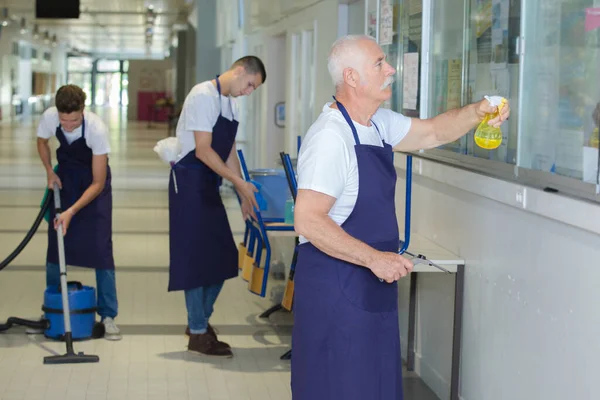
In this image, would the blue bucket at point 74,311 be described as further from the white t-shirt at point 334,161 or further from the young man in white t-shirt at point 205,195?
the white t-shirt at point 334,161

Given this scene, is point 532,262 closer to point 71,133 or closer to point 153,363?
point 153,363

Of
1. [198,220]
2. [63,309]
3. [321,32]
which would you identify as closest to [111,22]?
[321,32]

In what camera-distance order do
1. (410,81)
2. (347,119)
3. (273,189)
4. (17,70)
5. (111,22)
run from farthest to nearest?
(17,70) → (111,22) → (273,189) → (410,81) → (347,119)

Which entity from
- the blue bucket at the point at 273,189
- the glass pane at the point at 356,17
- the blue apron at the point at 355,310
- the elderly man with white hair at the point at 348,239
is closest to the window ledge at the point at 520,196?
the elderly man with white hair at the point at 348,239

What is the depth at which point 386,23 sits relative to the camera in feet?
17.7

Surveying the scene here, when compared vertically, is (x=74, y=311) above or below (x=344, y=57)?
below

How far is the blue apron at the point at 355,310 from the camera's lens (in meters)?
2.87

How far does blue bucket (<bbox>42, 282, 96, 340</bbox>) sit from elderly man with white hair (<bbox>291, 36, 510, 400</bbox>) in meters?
2.61

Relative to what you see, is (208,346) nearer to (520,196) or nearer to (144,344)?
(144,344)

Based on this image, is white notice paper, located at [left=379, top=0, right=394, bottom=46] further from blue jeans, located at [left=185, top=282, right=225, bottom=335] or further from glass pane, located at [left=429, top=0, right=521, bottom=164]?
blue jeans, located at [left=185, top=282, right=225, bottom=335]

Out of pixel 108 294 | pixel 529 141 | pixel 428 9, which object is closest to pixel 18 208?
pixel 108 294

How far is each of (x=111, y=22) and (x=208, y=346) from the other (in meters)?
29.9

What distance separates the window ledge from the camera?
2793 millimetres

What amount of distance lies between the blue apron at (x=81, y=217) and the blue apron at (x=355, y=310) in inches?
107
